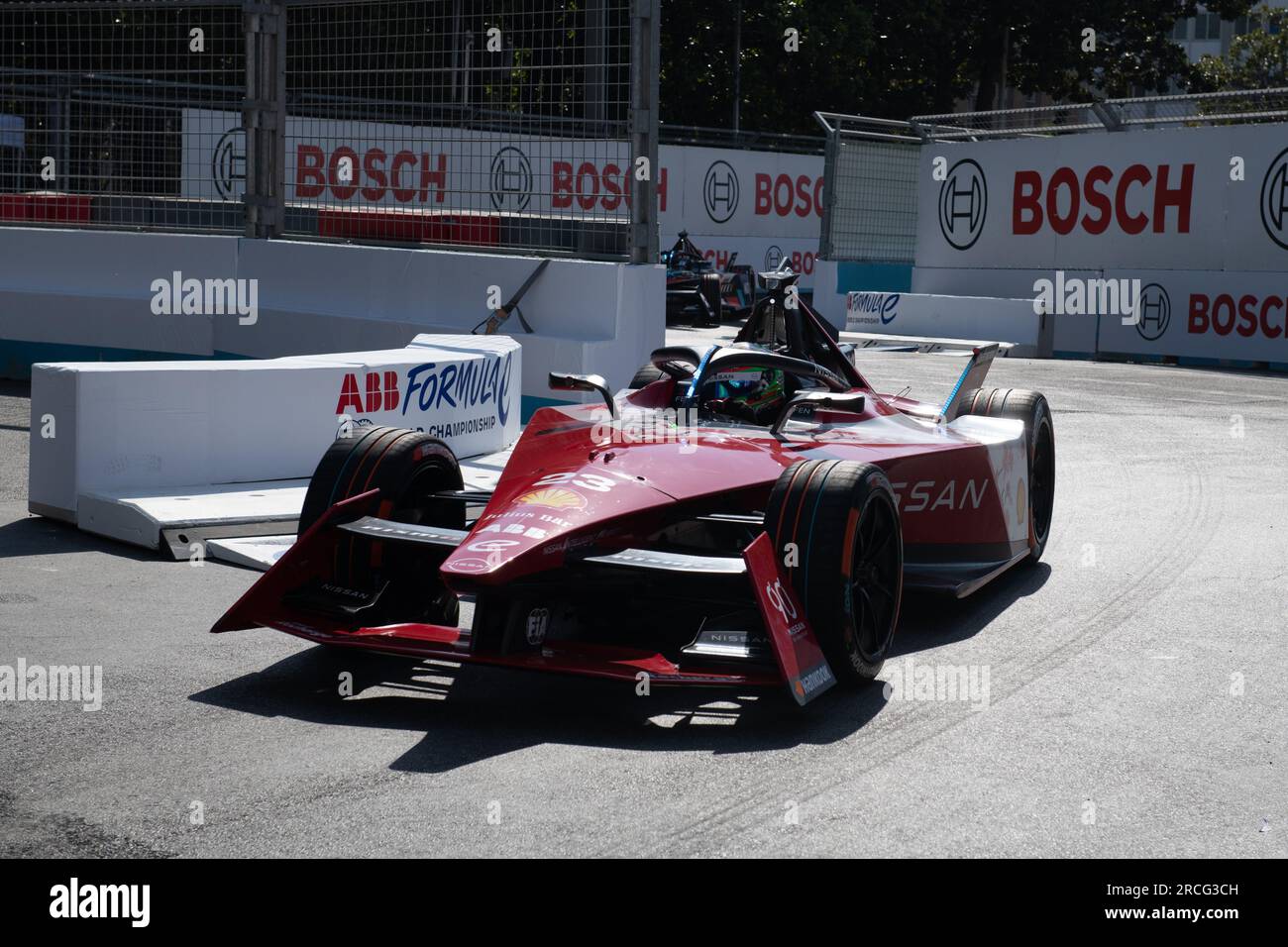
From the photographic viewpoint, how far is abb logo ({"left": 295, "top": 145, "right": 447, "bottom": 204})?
1331 centimetres

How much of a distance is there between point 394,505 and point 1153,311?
17.7 meters

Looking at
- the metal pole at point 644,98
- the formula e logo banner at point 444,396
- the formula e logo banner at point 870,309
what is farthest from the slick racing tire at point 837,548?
the formula e logo banner at point 870,309

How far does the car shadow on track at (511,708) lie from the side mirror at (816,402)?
45.6 inches

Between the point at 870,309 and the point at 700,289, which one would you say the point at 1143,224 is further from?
the point at 700,289

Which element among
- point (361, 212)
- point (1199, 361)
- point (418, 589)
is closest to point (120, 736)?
point (418, 589)

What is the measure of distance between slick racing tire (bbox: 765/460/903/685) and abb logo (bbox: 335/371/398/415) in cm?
441

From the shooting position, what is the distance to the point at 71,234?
1505 centimetres

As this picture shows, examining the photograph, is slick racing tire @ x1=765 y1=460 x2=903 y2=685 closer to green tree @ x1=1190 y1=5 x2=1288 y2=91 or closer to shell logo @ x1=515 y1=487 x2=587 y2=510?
shell logo @ x1=515 y1=487 x2=587 y2=510

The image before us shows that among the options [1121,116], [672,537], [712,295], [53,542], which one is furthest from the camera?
[712,295]

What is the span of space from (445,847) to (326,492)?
232 centimetres

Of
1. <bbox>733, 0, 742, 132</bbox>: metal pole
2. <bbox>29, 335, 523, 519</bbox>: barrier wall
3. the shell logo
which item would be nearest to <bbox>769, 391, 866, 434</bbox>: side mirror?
the shell logo

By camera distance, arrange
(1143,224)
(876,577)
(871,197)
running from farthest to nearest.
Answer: (871,197)
(1143,224)
(876,577)

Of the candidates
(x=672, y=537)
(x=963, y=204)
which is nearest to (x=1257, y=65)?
(x=963, y=204)

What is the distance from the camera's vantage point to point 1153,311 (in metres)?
21.7
